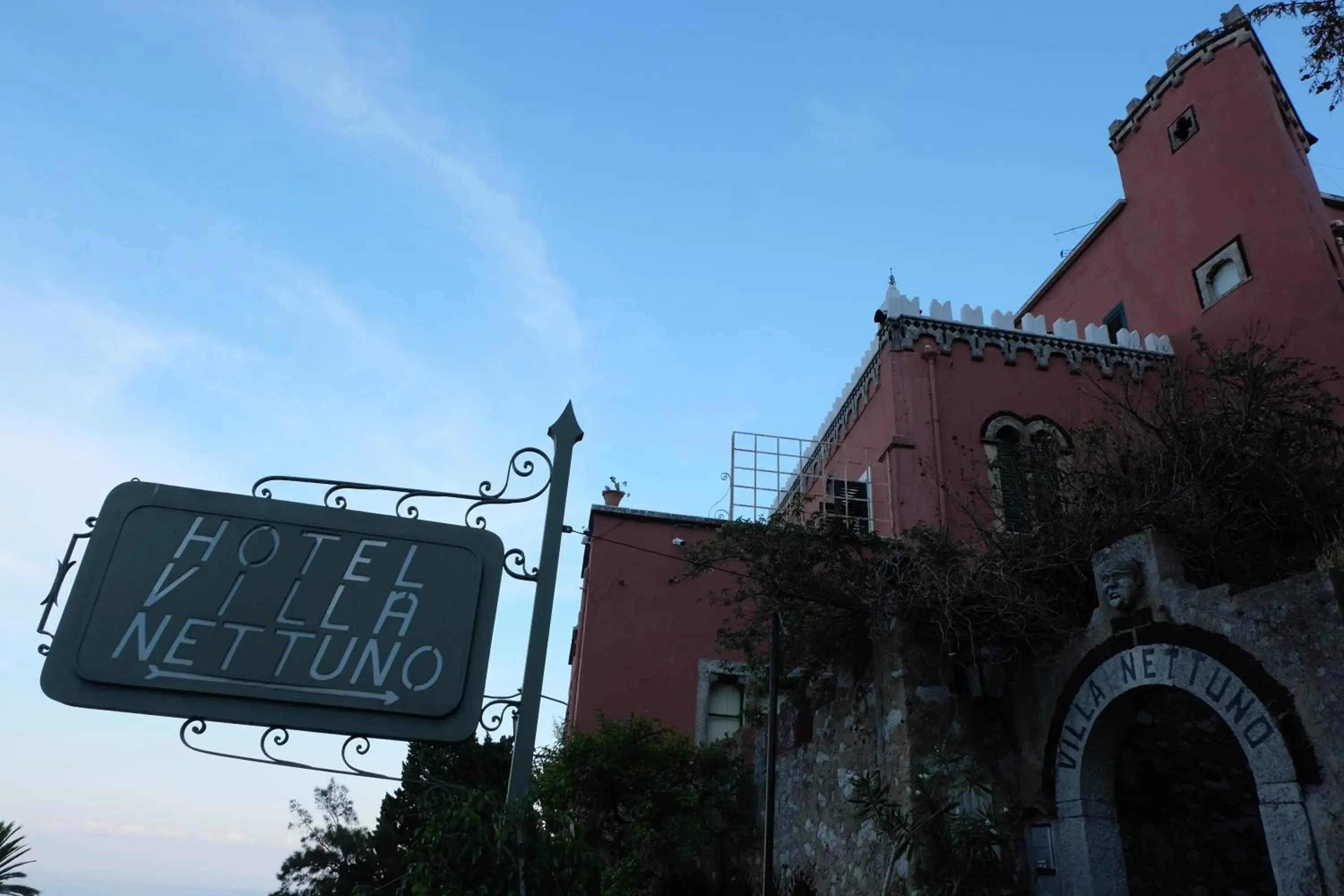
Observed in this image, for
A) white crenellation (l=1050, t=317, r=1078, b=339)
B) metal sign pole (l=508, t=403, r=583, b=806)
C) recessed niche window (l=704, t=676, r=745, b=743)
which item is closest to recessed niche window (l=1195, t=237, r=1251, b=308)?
white crenellation (l=1050, t=317, r=1078, b=339)

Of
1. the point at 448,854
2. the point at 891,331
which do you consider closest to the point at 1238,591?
the point at 448,854

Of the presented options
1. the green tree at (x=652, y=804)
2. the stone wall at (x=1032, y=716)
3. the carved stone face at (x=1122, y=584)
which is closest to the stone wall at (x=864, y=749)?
the stone wall at (x=1032, y=716)

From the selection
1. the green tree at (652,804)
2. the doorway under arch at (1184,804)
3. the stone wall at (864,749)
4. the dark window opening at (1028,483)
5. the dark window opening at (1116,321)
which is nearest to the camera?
the doorway under arch at (1184,804)

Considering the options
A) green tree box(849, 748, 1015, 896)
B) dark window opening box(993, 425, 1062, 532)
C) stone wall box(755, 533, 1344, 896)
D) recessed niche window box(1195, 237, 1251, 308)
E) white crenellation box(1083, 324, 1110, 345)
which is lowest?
green tree box(849, 748, 1015, 896)

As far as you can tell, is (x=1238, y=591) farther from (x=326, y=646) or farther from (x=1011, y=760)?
(x=326, y=646)

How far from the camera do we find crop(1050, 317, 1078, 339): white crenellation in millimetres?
13633

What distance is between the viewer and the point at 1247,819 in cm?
629

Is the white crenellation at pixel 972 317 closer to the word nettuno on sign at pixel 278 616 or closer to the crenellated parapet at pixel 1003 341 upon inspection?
the crenellated parapet at pixel 1003 341

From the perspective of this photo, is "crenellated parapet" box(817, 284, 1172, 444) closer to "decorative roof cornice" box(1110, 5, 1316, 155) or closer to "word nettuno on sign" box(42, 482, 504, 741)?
"decorative roof cornice" box(1110, 5, 1316, 155)

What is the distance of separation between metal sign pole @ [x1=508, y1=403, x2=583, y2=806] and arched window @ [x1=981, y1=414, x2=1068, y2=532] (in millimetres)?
4536

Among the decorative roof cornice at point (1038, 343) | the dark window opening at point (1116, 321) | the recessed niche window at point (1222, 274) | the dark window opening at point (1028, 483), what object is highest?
the dark window opening at point (1116, 321)

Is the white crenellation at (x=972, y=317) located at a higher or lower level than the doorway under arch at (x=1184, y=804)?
higher

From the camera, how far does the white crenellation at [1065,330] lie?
537 inches

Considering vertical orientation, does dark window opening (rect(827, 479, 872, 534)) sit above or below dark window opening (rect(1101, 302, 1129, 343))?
below
